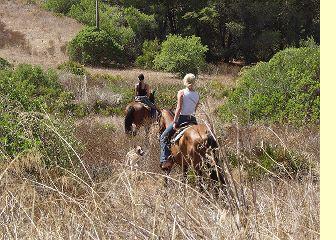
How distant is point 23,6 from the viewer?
47.5 metres

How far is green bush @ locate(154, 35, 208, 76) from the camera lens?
34281 millimetres

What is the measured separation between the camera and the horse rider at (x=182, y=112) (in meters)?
7.76

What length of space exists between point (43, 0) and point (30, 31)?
14.7 metres

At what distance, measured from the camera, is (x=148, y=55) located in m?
37.5

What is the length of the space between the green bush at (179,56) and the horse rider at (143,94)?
68.8 ft

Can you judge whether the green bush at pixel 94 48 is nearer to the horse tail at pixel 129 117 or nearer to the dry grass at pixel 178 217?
the horse tail at pixel 129 117

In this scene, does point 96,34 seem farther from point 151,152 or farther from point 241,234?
point 241,234

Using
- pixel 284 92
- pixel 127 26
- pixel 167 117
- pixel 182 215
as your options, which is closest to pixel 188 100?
pixel 167 117

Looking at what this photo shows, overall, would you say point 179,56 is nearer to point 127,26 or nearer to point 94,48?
point 94,48

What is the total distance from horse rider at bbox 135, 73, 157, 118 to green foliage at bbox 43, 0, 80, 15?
38.1m

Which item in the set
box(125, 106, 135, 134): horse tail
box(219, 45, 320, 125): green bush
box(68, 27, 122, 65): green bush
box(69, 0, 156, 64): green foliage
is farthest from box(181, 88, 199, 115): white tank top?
box(69, 0, 156, 64): green foliage

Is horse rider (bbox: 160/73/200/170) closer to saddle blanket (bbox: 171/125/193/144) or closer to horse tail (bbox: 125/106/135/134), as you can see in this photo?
saddle blanket (bbox: 171/125/193/144)

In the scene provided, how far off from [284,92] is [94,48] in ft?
73.3

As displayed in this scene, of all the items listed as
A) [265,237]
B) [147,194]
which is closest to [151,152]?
[147,194]
